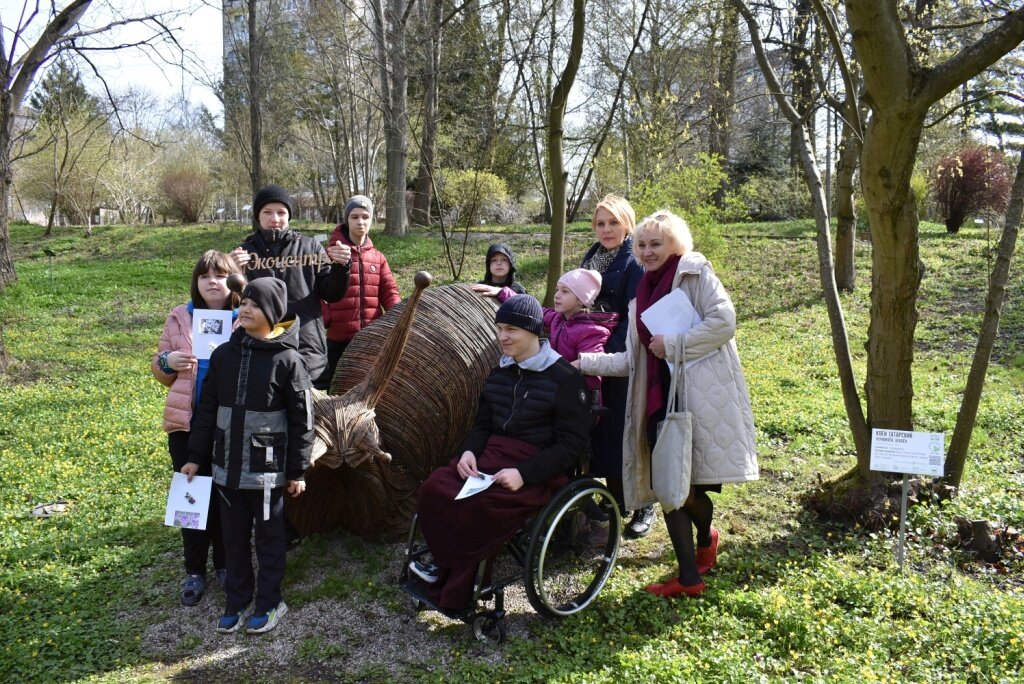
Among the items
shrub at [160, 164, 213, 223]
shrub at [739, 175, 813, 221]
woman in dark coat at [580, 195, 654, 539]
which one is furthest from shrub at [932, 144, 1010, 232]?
shrub at [160, 164, 213, 223]

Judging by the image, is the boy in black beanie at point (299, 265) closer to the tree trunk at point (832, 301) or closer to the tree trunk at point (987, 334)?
the tree trunk at point (832, 301)

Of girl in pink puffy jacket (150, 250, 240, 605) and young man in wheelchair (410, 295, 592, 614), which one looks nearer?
young man in wheelchair (410, 295, 592, 614)

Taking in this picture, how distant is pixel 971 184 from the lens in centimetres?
1477

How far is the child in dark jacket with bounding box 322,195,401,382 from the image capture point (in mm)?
5039

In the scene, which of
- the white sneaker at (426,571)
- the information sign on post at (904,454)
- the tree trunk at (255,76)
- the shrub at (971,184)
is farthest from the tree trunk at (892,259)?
the tree trunk at (255,76)

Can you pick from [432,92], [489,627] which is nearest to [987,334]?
[489,627]

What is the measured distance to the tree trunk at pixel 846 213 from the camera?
1058 centimetres

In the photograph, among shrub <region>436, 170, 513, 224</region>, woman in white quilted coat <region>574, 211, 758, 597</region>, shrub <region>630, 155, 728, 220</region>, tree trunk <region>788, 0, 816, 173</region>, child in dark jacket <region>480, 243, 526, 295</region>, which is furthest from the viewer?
shrub <region>436, 170, 513, 224</region>

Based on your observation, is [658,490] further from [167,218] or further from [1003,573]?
[167,218]

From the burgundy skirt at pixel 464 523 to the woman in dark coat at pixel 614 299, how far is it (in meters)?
0.74

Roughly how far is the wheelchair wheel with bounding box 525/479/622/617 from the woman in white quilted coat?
0.23 m

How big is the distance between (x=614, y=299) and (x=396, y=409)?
142 centimetres

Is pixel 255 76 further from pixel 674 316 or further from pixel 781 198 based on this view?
pixel 674 316

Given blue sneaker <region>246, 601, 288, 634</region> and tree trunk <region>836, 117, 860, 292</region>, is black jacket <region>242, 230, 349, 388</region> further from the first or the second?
tree trunk <region>836, 117, 860, 292</region>
